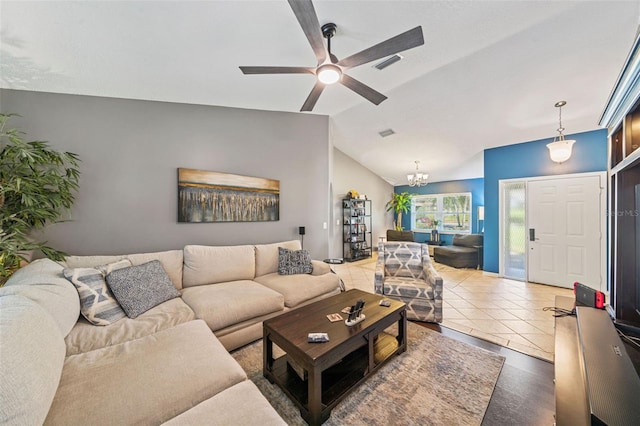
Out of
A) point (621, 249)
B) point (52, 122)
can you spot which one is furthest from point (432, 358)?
point (52, 122)

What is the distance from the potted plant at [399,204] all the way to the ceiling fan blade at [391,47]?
639 centimetres

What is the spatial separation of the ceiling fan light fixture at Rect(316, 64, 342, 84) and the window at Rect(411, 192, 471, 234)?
22.0ft

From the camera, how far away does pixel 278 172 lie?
4.00 metres

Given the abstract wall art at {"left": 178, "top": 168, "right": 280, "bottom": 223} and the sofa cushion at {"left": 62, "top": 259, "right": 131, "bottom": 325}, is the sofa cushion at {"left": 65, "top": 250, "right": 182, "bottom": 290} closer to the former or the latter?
the sofa cushion at {"left": 62, "top": 259, "right": 131, "bottom": 325}

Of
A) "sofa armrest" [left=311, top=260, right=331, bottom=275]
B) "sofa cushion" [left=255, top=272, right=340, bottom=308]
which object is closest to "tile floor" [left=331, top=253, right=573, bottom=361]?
"sofa armrest" [left=311, top=260, right=331, bottom=275]

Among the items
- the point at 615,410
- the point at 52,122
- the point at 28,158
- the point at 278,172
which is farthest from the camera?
the point at 278,172

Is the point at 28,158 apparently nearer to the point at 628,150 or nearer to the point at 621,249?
the point at 628,150

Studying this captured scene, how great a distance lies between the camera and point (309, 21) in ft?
4.93

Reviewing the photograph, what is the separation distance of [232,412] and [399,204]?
24.7 feet

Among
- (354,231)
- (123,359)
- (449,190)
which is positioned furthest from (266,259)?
(449,190)

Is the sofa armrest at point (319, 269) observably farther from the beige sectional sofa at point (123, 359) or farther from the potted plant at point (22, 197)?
the potted plant at point (22, 197)

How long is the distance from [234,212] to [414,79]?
3.33 m

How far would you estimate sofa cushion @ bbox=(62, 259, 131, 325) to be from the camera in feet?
5.88

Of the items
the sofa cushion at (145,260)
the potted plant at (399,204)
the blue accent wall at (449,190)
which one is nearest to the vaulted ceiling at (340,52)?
the sofa cushion at (145,260)
